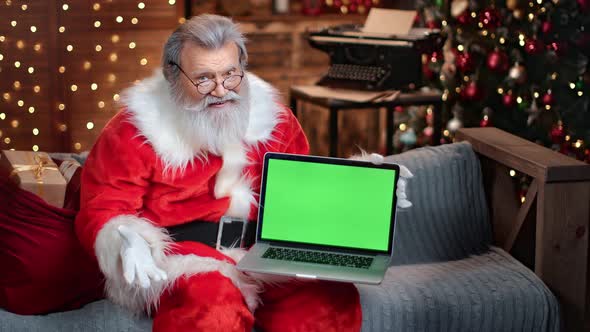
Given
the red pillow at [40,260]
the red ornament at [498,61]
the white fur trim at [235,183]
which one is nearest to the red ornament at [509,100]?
the red ornament at [498,61]

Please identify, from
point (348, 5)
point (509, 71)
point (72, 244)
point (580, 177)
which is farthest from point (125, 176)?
point (348, 5)

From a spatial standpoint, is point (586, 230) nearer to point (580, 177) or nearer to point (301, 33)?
point (580, 177)

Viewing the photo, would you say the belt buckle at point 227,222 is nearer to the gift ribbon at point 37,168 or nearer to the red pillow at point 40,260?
the red pillow at point 40,260

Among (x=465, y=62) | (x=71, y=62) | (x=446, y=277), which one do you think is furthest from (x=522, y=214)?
(x=71, y=62)

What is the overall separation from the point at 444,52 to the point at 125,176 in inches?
103

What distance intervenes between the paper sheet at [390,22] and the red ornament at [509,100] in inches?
24.4

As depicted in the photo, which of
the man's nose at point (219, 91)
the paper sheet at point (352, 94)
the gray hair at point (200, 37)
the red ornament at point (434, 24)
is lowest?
the paper sheet at point (352, 94)

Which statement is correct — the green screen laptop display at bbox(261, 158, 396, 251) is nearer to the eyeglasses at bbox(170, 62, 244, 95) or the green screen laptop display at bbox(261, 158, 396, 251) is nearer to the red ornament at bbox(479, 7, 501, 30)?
the eyeglasses at bbox(170, 62, 244, 95)

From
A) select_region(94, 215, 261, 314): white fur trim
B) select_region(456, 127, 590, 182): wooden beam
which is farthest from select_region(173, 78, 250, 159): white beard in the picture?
select_region(456, 127, 590, 182): wooden beam

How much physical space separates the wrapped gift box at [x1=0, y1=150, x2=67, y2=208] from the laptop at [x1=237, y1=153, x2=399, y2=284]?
1.95 ft

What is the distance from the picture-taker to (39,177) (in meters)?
2.62

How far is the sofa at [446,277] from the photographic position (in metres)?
2.41

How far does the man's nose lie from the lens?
236cm

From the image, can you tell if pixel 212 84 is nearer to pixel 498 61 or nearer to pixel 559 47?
pixel 559 47
